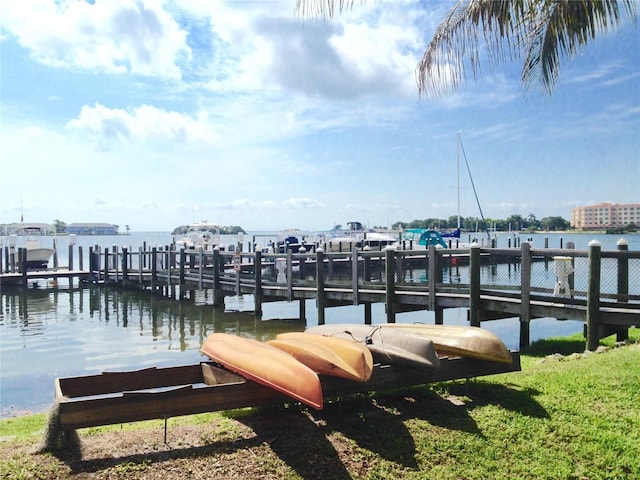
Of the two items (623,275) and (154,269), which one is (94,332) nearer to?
(154,269)

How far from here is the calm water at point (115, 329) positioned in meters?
12.5

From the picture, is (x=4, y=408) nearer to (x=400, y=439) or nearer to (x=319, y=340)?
(x=319, y=340)

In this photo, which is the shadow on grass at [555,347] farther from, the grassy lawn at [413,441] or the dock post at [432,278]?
the grassy lawn at [413,441]

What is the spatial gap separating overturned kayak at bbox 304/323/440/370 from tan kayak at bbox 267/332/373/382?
1.20 ft

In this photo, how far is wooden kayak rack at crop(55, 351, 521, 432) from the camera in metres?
4.64

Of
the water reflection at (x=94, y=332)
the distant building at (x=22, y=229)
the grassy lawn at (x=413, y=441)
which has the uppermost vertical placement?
the distant building at (x=22, y=229)

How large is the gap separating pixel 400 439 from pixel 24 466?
3084 mm

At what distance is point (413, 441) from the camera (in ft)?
15.8

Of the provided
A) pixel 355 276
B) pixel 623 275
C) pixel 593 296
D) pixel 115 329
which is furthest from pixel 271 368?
pixel 115 329

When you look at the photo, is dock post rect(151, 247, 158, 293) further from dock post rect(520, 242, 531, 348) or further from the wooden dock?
the wooden dock

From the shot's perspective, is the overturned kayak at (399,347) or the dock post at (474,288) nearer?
the overturned kayak at (399,347)

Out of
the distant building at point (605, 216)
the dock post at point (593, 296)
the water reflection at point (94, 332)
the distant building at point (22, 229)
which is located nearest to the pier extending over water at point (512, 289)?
the dock post at point (593, 296)

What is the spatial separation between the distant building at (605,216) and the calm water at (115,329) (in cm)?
4268

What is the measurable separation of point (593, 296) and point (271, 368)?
6.64 m
